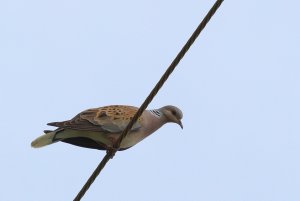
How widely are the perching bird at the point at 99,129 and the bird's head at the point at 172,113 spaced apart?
0.37 meters

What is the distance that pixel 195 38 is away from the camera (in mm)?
4742

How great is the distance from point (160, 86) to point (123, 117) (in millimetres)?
2186

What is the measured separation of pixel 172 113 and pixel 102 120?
1.01 metres

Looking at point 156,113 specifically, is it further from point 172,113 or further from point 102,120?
point 102,120

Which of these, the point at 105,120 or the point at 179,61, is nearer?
the point at 179,61

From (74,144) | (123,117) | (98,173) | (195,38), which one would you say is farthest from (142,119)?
(195,38)

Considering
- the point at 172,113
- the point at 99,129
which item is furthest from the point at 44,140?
the point at 172,113

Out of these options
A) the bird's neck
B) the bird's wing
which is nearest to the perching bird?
the bird's wing

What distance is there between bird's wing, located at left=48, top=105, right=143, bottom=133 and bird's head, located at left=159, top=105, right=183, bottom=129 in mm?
504

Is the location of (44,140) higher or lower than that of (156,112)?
lower

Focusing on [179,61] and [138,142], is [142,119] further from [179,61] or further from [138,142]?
[179,61]

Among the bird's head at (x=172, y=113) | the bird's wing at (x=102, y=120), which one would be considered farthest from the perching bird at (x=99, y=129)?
the bird's head at (x=172, y=113)

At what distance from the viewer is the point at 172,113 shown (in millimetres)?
7684

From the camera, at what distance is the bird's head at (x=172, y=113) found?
766cm
